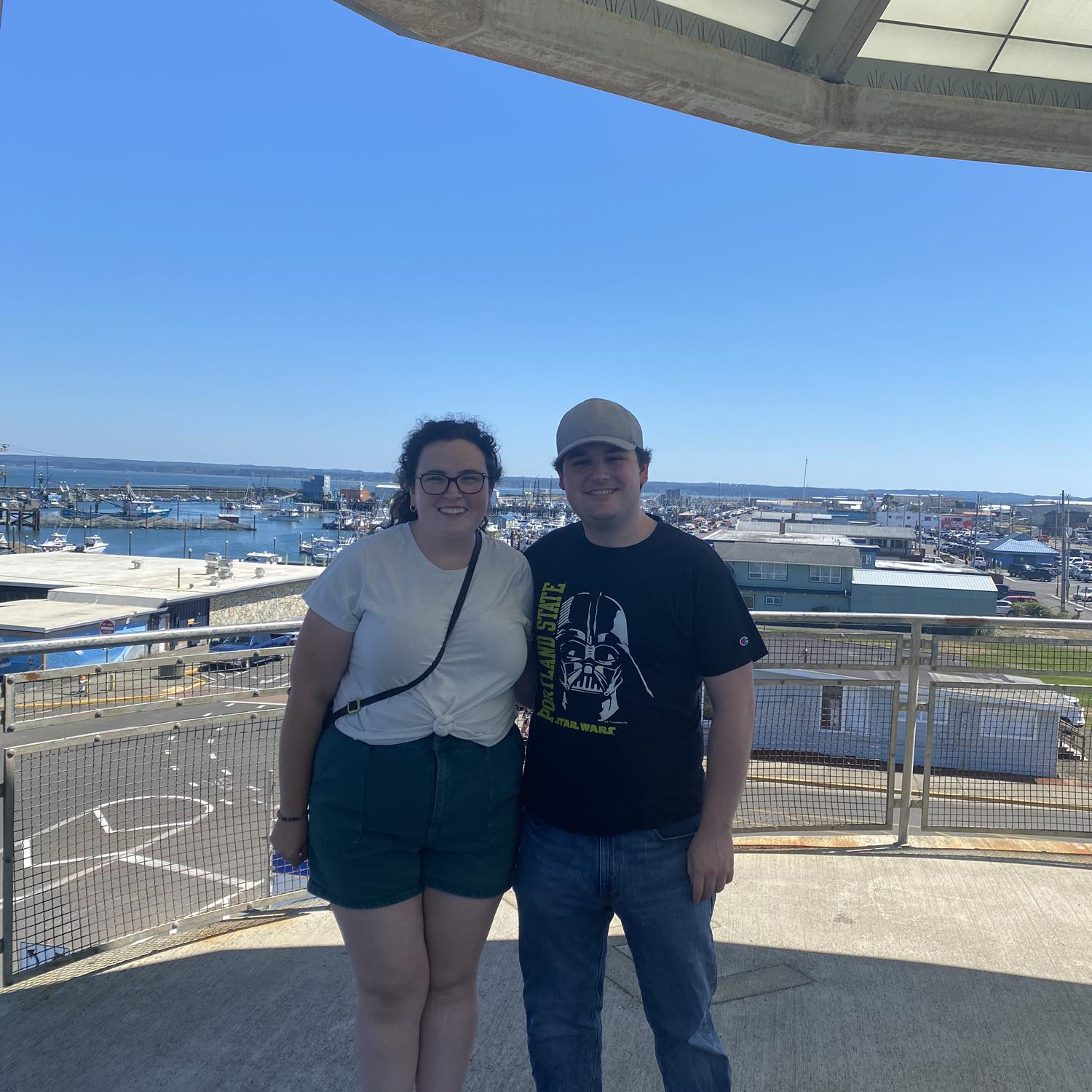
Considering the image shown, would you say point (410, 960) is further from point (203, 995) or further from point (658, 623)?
point (203, 995)

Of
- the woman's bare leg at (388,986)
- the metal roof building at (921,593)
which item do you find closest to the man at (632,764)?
the woman's bare leg at (388,986)

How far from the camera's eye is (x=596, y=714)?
6.35ft

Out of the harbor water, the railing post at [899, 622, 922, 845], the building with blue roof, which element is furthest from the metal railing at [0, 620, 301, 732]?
the harbor water

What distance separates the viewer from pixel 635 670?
1.92 m

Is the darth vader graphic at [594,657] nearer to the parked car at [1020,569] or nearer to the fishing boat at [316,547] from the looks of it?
the parked car at [1020,569]

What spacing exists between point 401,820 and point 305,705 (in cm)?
35

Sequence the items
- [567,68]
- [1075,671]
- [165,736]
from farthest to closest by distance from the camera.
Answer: [1075,671] → [567,68] → [165,736]

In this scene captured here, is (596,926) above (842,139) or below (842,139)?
below

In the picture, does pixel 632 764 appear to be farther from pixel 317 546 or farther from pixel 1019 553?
pixel 317 546

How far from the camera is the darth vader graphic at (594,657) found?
1.92 meters

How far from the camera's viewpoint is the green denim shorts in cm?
185

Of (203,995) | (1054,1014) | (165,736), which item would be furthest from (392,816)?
(1054,1014)

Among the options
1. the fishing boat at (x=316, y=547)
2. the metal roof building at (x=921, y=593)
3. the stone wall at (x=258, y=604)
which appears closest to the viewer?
the metal roof building at (x=921, y=593)

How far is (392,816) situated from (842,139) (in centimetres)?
407
